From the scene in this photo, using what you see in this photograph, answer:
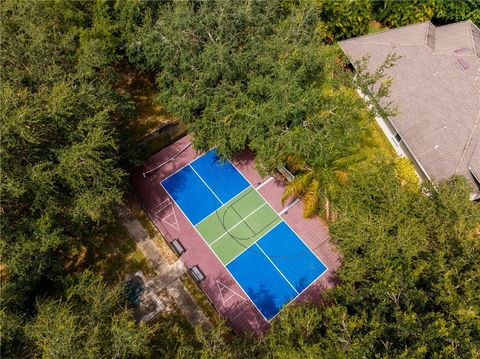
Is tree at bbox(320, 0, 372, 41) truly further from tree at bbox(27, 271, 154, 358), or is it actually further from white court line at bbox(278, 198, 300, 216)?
tree at bbox(27, 271, 154, 358)

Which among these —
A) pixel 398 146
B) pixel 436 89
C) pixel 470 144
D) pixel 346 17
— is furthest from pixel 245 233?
pixel 346 17

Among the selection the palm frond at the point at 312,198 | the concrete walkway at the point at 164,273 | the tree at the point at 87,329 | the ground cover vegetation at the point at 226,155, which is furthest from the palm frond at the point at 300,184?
the tree at the point at 87,329

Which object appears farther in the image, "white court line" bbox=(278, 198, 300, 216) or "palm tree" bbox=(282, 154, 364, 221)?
"white court line" bbox=(278, 198, 300, 216)

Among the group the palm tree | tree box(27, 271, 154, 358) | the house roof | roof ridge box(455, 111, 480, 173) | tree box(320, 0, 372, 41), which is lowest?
roof ridge box(455, 111, 480, 173)

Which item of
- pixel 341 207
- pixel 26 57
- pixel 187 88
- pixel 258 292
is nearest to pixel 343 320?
pixel 341 207

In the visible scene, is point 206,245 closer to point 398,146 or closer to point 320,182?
point 320,182

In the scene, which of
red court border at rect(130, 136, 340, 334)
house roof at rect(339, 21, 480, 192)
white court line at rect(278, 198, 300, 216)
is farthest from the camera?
white court line at rect(278, 198, 300, 216)

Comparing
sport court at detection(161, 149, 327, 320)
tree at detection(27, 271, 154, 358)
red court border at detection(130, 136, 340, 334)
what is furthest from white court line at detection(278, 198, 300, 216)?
tree at detection(27, 271, 154, 358)

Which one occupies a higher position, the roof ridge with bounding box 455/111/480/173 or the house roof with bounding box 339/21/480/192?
the house roof with bounding box 339/21/480/192

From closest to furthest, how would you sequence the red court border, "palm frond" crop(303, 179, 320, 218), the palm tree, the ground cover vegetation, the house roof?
the ground cover vegetation
the red court border
the palm tree
"palm frond" crop(303, 179, 320, 218)
the house roof
